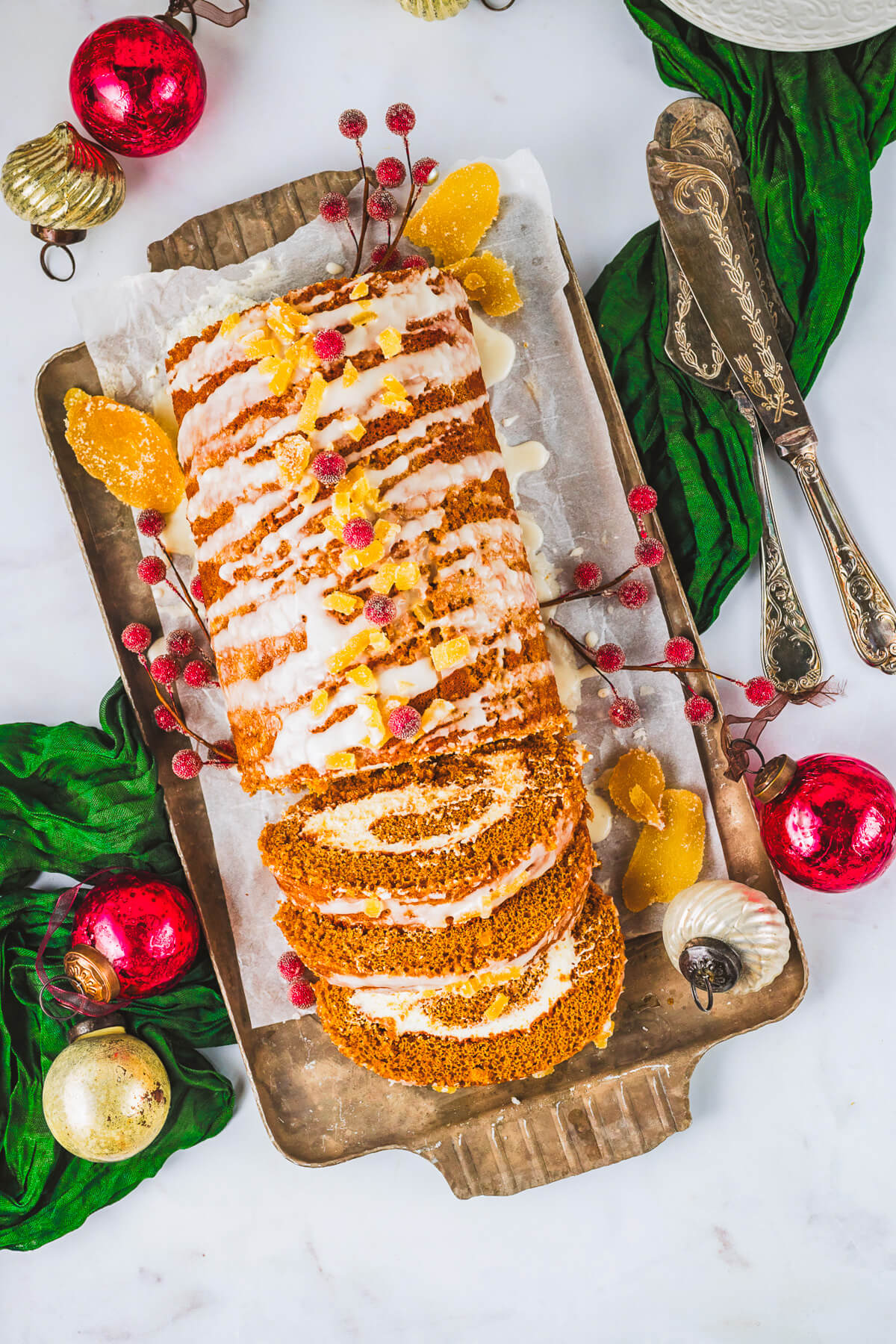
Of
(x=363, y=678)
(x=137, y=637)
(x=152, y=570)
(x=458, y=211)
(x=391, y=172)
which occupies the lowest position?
(x=363, y=678)

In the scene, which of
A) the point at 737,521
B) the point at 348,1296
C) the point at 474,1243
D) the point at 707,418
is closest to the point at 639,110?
the point at 707,418

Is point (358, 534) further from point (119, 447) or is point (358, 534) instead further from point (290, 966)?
point (290, 966)

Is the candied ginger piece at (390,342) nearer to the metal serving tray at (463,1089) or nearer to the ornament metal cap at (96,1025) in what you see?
the metal serving tray at (463,1089)

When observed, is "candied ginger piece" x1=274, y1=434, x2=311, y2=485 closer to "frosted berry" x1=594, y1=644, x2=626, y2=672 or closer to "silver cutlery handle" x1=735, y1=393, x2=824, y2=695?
"frosted berry" x1=594, y1=644, x2=626, y2=672

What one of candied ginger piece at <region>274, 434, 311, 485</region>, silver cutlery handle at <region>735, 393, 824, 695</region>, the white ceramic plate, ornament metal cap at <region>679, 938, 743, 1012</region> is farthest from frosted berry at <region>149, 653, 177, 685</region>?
→ the white ceramic plate

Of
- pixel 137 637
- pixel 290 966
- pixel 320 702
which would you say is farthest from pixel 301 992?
pixel 137 637
